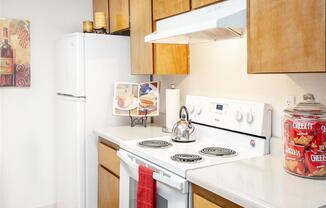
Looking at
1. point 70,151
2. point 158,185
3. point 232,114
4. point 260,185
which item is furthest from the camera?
point 70,151

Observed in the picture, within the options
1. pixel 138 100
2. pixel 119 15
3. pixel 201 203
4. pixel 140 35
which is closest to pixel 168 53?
pixel 140 35

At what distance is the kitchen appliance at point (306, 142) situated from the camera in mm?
1310

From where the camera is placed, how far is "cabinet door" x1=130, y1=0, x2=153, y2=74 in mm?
2350

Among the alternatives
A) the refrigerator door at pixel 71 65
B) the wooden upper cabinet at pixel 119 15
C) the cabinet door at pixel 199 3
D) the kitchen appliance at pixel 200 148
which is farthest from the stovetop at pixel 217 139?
the wooden upper cabinet at pixel 119 15

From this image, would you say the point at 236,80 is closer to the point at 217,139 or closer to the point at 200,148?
the point at 217,139

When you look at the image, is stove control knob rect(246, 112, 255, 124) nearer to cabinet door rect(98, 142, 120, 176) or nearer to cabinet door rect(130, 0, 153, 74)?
cabinet door rect(130, 0, 153, 74)

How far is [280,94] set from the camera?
176 centimetres

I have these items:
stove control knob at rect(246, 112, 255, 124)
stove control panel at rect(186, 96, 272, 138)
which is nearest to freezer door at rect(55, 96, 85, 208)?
stove control panel at rect(186, 96, 272, 138)

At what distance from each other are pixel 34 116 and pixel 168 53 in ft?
4.75

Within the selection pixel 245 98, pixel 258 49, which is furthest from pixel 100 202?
pixel 258 49

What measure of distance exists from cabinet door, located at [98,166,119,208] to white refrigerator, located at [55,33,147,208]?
80 mm

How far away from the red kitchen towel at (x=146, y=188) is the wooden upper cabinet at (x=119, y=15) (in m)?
1.35

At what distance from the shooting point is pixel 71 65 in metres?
2.62

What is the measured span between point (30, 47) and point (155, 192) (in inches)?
76.2
